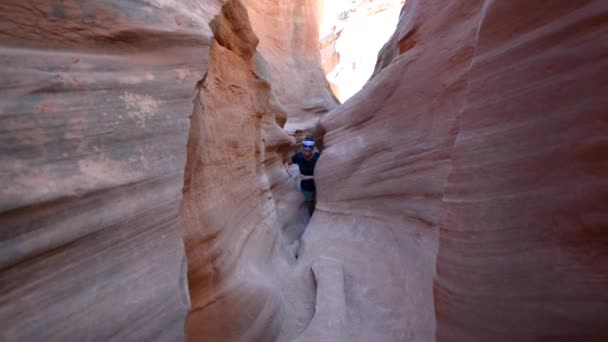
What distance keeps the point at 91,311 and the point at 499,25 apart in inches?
74.4

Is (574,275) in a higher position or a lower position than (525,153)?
lower

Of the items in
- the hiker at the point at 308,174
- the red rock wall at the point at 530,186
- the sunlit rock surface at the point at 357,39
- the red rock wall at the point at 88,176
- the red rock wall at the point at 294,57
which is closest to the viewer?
the red rock wall at the point at 88,176

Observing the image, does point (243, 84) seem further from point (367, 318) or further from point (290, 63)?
point (290, 63)

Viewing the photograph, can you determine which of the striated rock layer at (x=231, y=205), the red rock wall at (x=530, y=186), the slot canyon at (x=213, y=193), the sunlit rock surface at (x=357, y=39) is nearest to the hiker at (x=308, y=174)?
the striated rock layer at (x=231, y=205)

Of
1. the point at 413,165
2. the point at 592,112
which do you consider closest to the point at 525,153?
the point at 592,112

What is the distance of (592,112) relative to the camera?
37.9 inches

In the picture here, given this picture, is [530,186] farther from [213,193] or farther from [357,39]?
[357,39]

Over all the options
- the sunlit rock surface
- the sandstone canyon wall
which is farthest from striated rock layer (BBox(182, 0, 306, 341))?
the sunlit rock surface

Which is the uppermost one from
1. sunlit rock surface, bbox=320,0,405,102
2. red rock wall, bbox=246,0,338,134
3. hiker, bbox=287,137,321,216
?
sunlit rock surface, bbox=320,0,405,102

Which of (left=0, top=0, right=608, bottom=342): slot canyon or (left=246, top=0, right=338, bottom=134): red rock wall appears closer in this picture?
(left=0, top=0, right=608, bottom=342): slot canyon

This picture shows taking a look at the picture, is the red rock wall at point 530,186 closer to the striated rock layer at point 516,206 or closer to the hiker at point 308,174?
the striated rock layer at point 516,206

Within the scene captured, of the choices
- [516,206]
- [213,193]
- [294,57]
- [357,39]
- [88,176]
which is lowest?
[516,206]

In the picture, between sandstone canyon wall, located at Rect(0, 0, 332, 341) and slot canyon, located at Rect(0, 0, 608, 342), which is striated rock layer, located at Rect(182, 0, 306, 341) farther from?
sandstone canyon wall, located at Rect(0, 0, 332, 341)

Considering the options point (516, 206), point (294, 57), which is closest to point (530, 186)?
point (516, 206)
